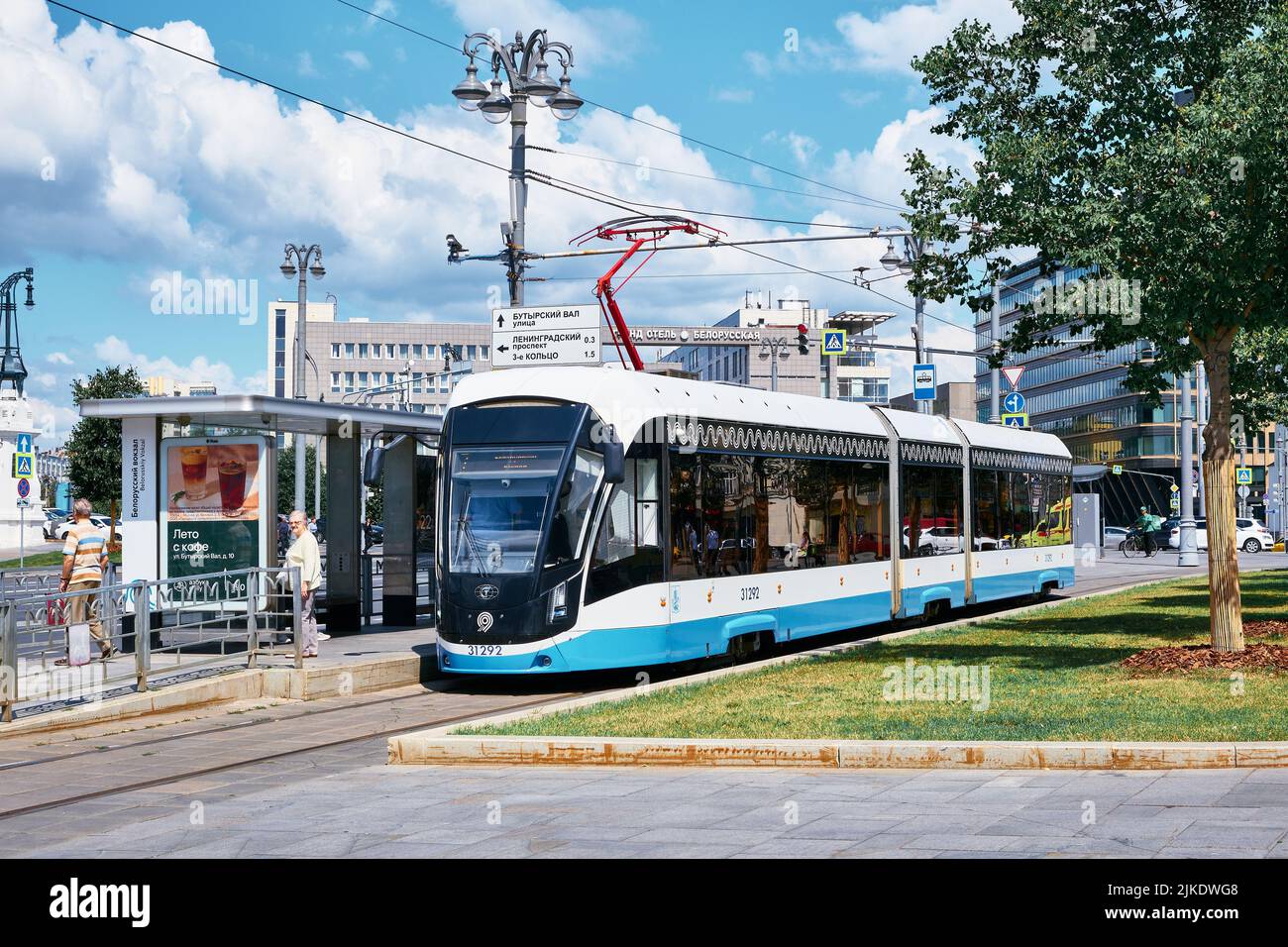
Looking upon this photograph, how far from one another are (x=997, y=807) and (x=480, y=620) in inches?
329

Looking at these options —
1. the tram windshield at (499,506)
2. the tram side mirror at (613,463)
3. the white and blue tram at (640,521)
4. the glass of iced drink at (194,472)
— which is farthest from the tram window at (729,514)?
the glass of iced drink at (194,472)

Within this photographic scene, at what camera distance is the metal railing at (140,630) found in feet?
48.8

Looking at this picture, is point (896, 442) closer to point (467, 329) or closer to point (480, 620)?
point (480, 620)

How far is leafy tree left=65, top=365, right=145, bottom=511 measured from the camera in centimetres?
5066

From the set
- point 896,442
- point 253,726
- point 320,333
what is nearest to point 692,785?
point 253,726

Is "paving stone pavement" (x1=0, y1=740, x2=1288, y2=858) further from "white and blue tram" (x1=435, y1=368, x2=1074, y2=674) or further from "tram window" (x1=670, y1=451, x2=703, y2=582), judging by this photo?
"tram window" (x1=670, y1=451, x2=703, y2=582)

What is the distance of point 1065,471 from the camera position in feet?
106

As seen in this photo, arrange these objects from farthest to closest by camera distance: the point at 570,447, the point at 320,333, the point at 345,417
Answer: the point at 320,333 < the point at 345,417 < the point at 570,447

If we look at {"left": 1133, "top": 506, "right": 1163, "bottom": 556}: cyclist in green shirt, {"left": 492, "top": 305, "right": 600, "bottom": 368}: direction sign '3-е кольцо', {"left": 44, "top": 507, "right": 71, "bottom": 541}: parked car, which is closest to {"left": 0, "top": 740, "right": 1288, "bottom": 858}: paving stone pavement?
{"left": 492, "top": 305, "right": 600, "bottom": 368}: direction sign '3-е кольцо'

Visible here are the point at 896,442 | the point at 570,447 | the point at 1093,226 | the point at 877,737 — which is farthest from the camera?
the point at 896,442

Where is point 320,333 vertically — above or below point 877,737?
above

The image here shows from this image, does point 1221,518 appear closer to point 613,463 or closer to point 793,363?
point 613,463

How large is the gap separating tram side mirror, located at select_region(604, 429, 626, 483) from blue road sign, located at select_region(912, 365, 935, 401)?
1925 cm

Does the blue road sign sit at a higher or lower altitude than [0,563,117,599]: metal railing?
higher
